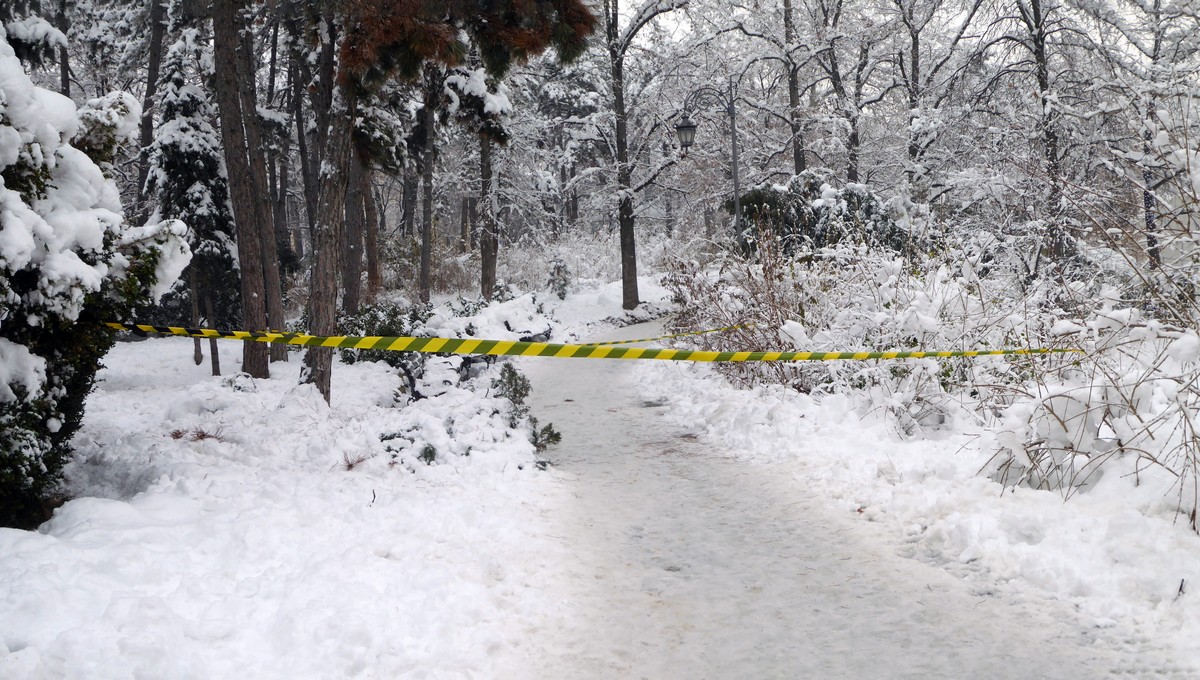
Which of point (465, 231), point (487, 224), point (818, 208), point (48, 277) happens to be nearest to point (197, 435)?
point (48, 277)

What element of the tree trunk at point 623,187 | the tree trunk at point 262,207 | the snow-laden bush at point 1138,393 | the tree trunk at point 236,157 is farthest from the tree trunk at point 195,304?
the snow-laden bush at point 1138,393

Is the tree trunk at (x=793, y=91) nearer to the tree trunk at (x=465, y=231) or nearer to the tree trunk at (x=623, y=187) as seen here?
the tree trunk at (x=623, y=187)

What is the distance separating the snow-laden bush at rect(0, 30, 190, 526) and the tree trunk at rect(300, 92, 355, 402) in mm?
3122

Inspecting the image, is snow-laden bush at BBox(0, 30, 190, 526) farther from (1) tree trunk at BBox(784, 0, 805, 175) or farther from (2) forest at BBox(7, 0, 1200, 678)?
(1) tree trunk at BBox(784, 0, 805, 175)

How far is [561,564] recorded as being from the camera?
16.0 feet

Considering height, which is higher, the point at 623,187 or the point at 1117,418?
the point at 623,187

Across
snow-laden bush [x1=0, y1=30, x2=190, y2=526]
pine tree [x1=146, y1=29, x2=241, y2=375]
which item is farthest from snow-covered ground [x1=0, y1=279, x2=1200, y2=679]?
pine tree [x1=146, y1=29, x2=241, y2=375]

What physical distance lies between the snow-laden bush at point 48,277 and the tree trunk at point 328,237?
10.2 feet

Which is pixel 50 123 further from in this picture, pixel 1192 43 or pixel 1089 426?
pixel 1192 43

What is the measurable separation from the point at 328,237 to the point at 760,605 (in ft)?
21.1

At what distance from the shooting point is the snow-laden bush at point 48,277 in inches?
171

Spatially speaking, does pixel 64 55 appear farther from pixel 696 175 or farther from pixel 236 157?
pixel 696 175

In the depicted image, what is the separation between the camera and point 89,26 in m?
22.2

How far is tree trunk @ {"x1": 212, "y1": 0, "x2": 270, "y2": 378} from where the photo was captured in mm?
9906
